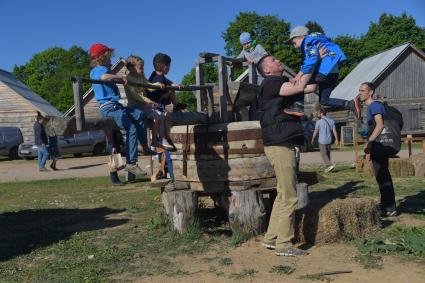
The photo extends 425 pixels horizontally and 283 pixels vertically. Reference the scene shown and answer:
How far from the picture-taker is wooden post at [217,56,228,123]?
7273mm

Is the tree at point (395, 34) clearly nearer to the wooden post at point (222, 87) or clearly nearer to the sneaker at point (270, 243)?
the wooden post at point (222, 87)

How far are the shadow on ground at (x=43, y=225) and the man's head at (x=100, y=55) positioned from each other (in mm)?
2454

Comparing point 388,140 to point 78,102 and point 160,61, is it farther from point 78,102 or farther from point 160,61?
point 78,102

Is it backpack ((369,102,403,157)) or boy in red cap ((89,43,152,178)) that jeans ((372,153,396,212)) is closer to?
backpack ((369,102,403,157))

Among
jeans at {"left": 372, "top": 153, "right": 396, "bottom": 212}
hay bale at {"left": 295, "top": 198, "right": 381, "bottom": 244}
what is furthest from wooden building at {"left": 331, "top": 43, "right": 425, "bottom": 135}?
hay bale at {"left": 295, "top": 198, "right": 381, "bottom": 244}

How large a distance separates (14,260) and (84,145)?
23.7 meters

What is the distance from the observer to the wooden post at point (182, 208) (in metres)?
6.93

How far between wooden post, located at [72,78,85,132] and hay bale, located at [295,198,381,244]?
278 centimetres

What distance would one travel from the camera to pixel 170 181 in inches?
303

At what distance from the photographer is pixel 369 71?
153 ft

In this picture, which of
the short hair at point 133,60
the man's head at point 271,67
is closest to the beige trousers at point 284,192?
the man's head at point 271,67

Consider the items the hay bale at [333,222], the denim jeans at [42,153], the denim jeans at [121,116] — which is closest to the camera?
the hay bale at [333,222]

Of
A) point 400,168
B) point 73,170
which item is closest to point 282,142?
point 400,168

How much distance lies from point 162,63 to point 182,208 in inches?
79.2
